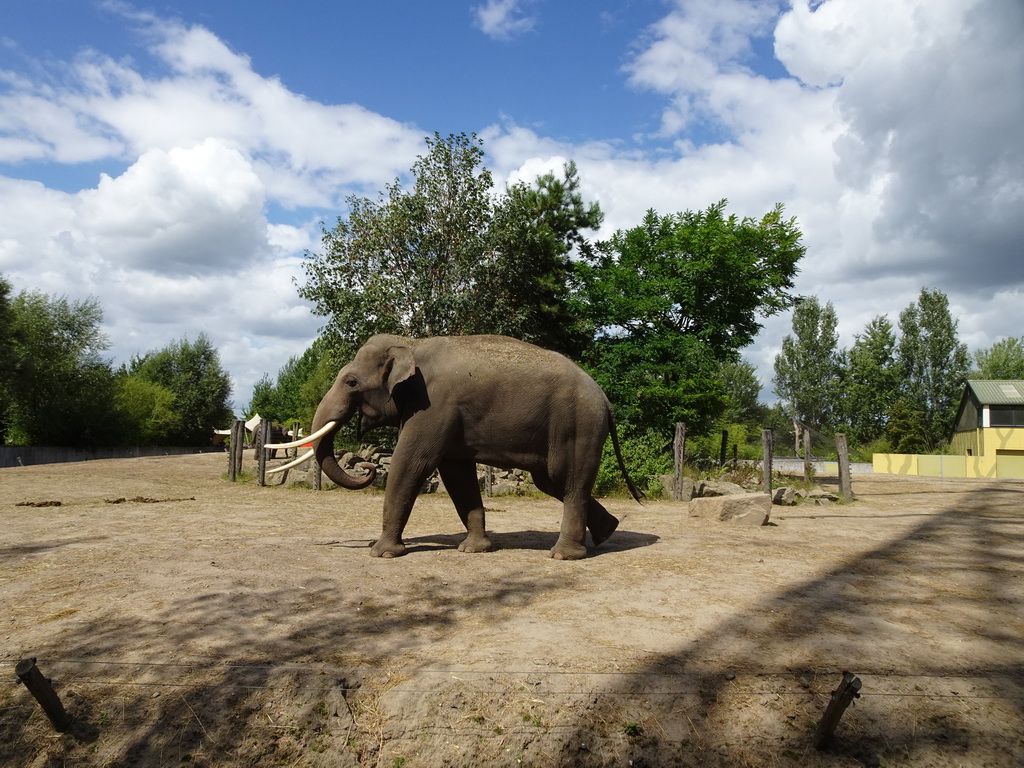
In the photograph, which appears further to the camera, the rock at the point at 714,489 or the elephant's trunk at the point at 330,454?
the rock at the point at 714,489

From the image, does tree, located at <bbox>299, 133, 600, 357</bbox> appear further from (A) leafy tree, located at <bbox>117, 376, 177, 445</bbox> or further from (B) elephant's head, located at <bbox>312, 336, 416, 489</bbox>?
(A) leafy tree, located at <bbox>117, 376, 177, 445</bbox>

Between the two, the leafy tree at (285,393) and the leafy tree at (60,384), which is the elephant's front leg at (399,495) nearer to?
the leafy tree at (60,384)

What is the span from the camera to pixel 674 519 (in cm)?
1190

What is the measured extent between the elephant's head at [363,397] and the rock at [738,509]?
6084 millimetres

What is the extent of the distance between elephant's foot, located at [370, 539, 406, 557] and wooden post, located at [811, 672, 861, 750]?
476cm

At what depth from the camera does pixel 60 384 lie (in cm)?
3672

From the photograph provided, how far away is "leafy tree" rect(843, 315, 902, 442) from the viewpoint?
57.4 metres

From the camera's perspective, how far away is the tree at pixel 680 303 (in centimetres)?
2258

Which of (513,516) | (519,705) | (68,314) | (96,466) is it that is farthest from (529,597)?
(68,314)

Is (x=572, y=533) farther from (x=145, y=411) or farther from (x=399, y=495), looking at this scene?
(x=145, y=411)

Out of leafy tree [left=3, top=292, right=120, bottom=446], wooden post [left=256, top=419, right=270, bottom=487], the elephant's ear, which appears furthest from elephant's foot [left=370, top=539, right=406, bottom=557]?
A: leafy tree [left=3, top=292, right=120, bottom=446]

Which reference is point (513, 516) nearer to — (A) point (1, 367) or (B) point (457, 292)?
(B) point (457, 292)

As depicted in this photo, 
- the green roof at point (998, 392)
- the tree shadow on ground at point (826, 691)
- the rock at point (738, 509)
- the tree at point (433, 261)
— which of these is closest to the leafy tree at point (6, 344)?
the tree at point (433, 261)

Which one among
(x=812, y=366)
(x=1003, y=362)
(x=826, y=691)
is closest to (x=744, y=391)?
(x=812, y=366)
